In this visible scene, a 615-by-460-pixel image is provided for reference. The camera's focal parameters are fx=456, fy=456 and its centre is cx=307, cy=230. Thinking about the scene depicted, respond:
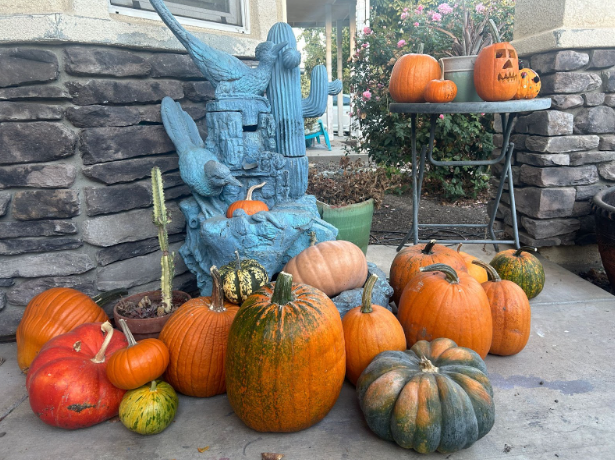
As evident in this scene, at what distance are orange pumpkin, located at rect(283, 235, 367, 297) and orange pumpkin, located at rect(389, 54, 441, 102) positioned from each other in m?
1.59

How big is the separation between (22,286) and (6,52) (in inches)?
54.1

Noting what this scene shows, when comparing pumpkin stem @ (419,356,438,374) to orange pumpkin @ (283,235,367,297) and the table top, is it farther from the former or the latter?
the table top

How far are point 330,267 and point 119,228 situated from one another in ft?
4.59

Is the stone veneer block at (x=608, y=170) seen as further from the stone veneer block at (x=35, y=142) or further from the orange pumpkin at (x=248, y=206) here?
the stone veneer block at (x=35, y=142)

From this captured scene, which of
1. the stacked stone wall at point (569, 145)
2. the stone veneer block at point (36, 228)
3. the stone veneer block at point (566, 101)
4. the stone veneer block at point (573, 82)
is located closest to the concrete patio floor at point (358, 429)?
the stone veneer block at point (36, 228)

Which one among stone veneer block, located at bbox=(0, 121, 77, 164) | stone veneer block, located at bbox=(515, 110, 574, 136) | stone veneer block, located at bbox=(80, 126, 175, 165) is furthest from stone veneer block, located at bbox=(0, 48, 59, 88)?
stone veneer block, located at bbox=(515, 110, 574, 136)

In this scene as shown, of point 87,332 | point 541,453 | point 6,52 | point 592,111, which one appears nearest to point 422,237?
point 592,111

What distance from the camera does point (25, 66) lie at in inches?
102

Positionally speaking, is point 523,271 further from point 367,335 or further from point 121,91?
point 121,91

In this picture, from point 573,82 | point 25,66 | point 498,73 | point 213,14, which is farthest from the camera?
point 573,82

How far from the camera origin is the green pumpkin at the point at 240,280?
249 centimetres

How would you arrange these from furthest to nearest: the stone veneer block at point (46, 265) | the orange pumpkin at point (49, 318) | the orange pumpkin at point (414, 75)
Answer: the orange pumpkin at point (414, 75) < the stone veneer block at point (46, 265) < the orange pumpkin at point (49, 318)

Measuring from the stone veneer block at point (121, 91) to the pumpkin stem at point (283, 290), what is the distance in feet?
5.79

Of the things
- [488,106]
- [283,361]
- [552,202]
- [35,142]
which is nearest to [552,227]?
[552,202]
